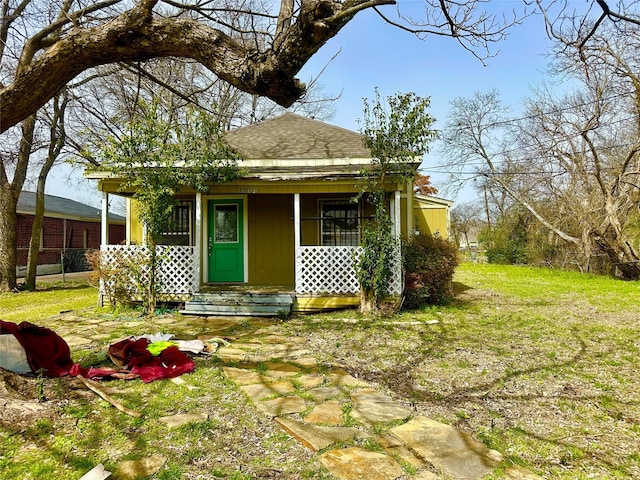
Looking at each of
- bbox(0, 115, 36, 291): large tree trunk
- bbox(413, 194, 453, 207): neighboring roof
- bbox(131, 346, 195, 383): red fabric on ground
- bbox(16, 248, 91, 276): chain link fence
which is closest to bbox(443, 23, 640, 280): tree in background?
bbox(413, 194, 453, 207): neighboring roof

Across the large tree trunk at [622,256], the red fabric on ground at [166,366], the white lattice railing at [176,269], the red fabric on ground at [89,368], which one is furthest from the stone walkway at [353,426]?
the large tree trunk at [622,256]

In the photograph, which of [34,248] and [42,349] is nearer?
[42,349]

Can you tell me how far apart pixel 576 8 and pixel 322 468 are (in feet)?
12.9

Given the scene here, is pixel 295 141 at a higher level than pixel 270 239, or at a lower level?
higher

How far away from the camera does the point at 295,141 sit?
10.7m

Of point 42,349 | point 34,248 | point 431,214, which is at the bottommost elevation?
point 42,349

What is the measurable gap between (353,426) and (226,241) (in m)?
7.48

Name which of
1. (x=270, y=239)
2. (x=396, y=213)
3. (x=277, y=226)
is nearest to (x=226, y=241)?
(x=270, y=239)

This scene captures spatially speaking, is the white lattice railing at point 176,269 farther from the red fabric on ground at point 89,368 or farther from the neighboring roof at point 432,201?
the neighboring roof at point 432,201

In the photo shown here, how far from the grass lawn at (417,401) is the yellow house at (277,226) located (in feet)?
2.96

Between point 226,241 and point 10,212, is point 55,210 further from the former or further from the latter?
point 226,241

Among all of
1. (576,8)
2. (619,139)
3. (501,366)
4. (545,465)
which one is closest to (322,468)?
(545,465)

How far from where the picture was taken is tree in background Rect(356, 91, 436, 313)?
698cm

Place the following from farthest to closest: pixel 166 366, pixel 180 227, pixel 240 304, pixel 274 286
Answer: pixel 180 227, pixel 274 286, pixel 240 304, pixel 166 366
